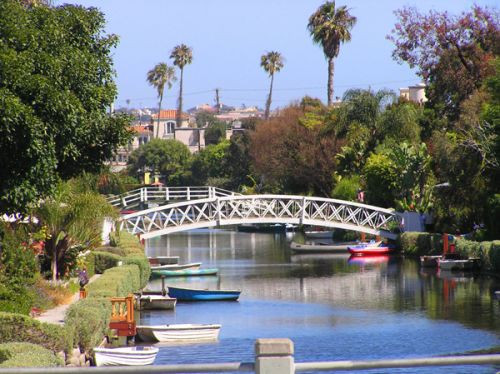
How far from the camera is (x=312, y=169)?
299ft

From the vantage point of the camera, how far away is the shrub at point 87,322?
2431 cm

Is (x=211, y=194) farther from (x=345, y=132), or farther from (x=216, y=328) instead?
(x=216, y=328)

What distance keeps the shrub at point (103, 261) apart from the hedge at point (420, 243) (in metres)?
22.8

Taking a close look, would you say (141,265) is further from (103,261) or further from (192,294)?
(192,294)

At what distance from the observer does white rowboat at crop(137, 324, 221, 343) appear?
30547 mm

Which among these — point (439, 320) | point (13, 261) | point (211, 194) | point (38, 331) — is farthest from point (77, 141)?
point (211, 194)

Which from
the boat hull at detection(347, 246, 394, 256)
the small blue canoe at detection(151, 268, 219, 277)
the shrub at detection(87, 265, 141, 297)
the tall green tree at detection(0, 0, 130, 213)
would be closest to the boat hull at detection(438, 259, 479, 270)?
the small blue canoe at detection(151, 268, 219, 277)

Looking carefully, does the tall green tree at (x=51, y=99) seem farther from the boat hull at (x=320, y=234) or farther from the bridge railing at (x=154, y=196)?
the boat hull at (x=320, y=234)

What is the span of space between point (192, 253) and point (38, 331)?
173ft

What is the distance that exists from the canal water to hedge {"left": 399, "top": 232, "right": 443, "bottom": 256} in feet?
4.78

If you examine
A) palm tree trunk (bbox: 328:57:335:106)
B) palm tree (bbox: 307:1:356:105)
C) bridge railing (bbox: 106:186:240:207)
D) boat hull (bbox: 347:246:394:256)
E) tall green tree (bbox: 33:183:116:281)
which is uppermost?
palm tree (bbox: 307:1:356:105)

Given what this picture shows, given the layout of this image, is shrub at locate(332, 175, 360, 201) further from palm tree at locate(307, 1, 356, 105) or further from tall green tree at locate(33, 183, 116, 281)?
tall green tree at locate(33, 183, 116, 281)

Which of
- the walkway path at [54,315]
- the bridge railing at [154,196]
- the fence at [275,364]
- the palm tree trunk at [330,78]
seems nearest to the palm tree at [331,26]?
the palm tree trunk at [330,78]

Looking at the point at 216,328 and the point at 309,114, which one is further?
the point at 309,114
